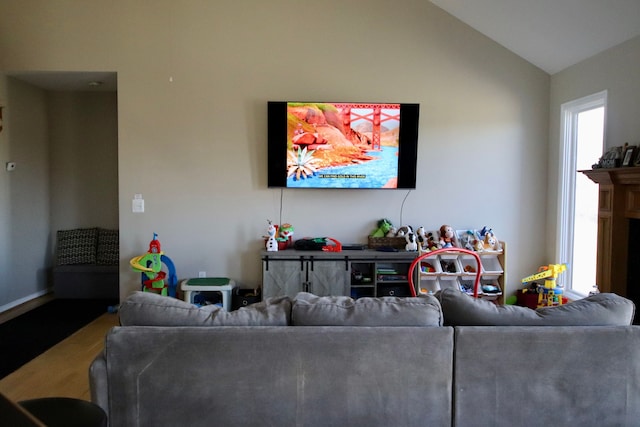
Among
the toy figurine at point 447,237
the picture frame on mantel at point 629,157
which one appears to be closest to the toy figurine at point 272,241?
the toy figurine at point 447,237

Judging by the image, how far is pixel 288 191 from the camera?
15.2 ft

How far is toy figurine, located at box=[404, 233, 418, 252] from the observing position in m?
4.44

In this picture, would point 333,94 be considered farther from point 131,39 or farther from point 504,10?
point 131,39

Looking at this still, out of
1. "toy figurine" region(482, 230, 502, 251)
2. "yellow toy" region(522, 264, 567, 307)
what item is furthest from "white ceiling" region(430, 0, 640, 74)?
"yellow toy" region(522, 264, 567, 307)

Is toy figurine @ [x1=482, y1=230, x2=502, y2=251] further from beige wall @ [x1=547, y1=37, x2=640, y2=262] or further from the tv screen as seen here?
beige wall @ [x1=547, y1=37, x2=640, y2=262]

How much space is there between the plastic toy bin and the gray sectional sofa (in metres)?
2.37

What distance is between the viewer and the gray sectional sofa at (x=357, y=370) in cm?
177

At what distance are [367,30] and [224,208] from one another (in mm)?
2394

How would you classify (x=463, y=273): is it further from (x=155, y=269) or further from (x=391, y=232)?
(x=155, y=269)

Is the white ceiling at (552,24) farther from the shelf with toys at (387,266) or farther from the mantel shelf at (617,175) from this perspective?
the shelf with toys at (387,266)

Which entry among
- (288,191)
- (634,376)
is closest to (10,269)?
(288,191)

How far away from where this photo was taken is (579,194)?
4.37 m

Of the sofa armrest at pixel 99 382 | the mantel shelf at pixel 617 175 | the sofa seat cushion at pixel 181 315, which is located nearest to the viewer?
the sofa armrest at pixel 99 382

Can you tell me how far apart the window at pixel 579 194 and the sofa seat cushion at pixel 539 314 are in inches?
94.2
